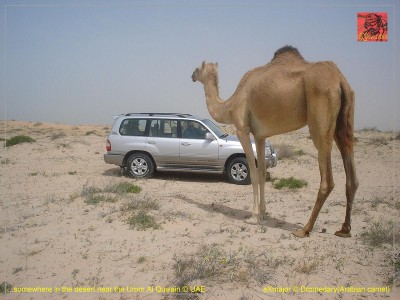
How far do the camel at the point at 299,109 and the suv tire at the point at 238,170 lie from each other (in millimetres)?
3677

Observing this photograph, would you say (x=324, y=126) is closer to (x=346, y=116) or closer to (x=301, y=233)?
(x=346, y=116)

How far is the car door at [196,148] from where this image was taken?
1072cm

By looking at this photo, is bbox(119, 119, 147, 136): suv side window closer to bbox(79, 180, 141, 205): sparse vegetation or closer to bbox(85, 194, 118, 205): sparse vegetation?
bbox(79, 180, 141, 205): sparse vegetation

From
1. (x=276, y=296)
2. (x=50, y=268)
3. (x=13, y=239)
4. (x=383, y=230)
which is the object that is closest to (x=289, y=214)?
(x=383, y=230)

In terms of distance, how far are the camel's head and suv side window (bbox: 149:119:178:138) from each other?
3419 mm

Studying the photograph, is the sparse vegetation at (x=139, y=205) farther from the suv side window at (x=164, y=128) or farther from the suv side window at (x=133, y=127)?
the suv side window at (x=133, y=127)

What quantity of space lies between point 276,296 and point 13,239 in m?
4.31

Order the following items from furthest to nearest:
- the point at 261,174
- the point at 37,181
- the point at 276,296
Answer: the point at 37,181 < the point at 261,174 < the point at 276,296

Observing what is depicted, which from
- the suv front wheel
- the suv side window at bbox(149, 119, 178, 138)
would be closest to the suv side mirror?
the suv side window at bbox(149, 119, 178, 138)

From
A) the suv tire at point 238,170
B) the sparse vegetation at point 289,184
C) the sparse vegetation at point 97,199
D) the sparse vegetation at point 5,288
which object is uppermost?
the suv tire at point 238,170

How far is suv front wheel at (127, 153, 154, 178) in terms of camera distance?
11.3 meters

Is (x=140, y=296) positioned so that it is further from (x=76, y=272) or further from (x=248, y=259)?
(x=248, y=259)

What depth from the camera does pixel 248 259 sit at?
4637 millimetres

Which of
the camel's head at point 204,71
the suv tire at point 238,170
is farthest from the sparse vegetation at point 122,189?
the camel's head at point 204,71
